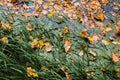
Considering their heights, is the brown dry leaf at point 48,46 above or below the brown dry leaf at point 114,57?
above

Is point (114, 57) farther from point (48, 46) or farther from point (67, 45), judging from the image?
point (48, 46)

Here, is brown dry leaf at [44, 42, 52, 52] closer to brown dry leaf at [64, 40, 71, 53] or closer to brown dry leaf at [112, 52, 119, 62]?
brown dry leaf at [64, 40, 71, 53]

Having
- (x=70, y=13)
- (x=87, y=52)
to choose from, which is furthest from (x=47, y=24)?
(x=87, y=52)

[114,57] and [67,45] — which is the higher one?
[67,45]

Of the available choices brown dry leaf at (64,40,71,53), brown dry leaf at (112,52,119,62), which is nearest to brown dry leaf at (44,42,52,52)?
brown dry leaf at (64,40,71,53)

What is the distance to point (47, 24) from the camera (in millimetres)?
4309

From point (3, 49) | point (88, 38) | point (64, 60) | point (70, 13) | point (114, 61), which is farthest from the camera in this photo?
point (70, 13)

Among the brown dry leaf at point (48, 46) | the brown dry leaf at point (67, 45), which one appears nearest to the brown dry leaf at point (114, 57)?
the brown dry leaf at point (67, 45)

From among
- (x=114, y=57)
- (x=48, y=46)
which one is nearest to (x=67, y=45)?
(x=48, y=46)

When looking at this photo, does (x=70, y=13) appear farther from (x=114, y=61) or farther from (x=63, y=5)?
(x=114, y=61)

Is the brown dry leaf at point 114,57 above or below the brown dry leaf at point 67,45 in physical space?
below

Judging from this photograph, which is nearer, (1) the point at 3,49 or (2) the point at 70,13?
(1) the point at 3,49

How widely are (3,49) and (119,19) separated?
243 centimetres

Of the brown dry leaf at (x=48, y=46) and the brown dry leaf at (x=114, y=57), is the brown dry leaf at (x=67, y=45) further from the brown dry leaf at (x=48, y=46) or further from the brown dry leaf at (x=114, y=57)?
the brown dry leaf at (x=114, y=57)
